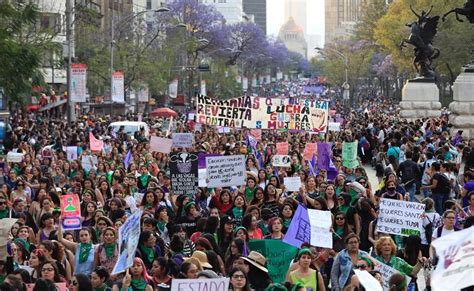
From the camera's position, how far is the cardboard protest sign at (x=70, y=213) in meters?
15.7

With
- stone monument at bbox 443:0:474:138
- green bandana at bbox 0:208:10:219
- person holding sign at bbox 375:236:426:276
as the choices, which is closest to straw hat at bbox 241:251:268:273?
person holding sign at bbox 375:236:426:276

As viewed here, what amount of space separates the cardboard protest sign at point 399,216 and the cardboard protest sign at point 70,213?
3578mm

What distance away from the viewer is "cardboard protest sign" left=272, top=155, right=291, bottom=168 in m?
23.5

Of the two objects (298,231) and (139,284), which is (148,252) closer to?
(298,231)

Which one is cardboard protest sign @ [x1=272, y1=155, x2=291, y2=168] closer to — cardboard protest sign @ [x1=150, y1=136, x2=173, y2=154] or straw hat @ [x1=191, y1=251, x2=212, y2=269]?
cardboard protest sign @ [x1=150, y1=136, x2=173, y2=154]

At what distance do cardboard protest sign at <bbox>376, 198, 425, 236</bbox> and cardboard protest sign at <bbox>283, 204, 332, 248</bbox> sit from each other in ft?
2.41

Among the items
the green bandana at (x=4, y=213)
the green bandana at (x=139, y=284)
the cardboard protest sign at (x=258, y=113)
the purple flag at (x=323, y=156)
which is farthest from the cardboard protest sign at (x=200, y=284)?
the cardboard protest sign at (x=258, y=113)

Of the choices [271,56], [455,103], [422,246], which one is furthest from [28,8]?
[271,56]

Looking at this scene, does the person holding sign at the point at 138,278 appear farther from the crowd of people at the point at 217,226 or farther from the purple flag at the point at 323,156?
the purple flag at the point at 323,156

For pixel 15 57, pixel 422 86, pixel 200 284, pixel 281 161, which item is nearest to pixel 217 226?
pixel 200 284

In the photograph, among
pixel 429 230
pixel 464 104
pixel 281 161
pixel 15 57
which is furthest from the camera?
pixel 464 104

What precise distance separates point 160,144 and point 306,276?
14298 mm

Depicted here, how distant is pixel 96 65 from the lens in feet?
209

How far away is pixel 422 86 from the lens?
48062mm
